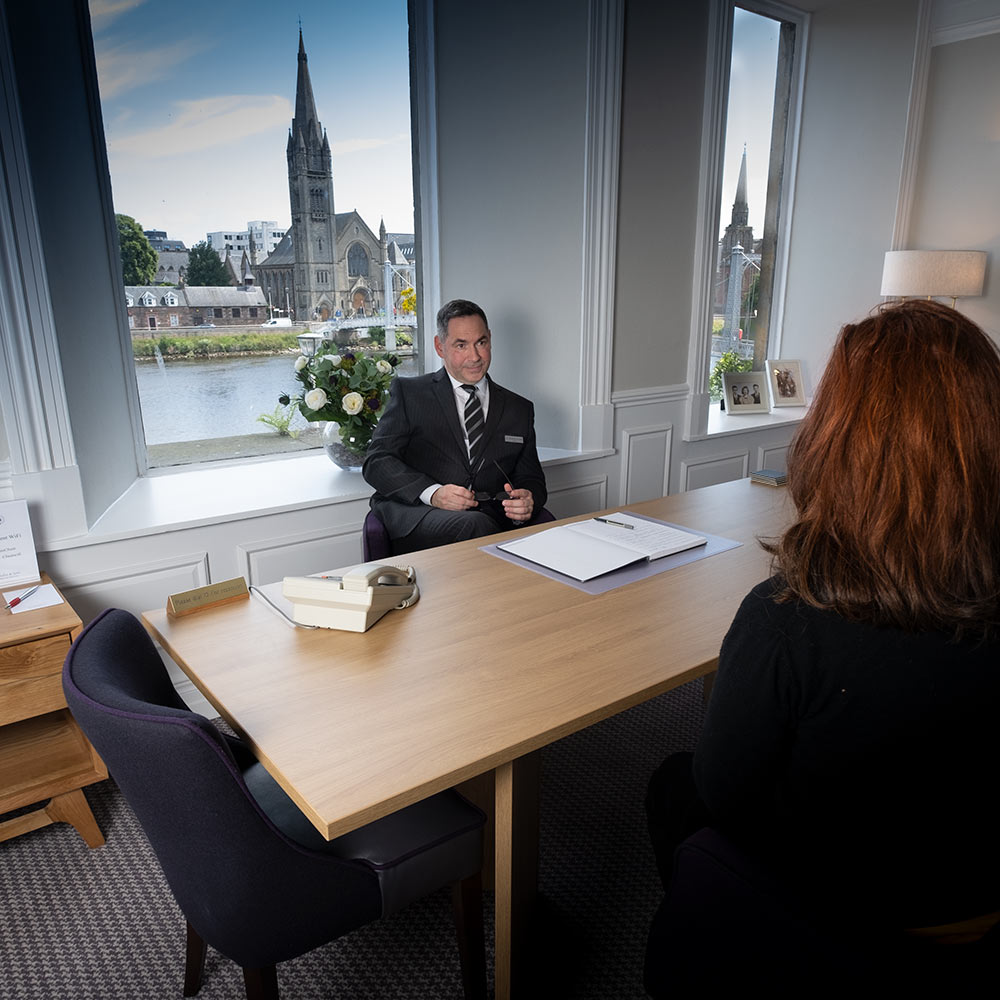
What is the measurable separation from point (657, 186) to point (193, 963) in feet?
10.9

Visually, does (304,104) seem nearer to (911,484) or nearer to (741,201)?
(741,201)

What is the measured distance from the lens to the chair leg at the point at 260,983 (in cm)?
125

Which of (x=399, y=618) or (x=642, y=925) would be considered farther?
(x=642, y=925)

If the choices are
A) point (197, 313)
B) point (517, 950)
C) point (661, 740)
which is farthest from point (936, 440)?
point (197, 313)

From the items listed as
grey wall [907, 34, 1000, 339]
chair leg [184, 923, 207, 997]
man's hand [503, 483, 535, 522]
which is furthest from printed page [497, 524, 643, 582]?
grey wall [907, 34, 1000, 339]

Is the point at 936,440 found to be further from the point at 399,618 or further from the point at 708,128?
the point at 708,128

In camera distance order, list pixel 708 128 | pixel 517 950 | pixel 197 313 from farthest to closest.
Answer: pixel 708 128, pixel 197 313, pixel 517 950

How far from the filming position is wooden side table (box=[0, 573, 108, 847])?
186 centimetres

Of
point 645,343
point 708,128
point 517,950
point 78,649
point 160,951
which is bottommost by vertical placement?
point 160,951

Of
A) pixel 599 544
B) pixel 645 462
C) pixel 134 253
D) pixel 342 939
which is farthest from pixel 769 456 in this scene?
pixel 342 939

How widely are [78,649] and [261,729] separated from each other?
→ 316 millimetres

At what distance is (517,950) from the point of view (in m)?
1.45

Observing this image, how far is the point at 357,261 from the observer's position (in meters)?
3.42

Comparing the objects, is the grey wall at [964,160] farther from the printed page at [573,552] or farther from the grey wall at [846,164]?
the printed page at [573,552]
